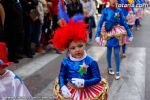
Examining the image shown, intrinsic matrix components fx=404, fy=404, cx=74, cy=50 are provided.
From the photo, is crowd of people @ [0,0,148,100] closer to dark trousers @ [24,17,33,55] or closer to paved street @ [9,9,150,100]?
dark trousers @ [24,17,33,55]

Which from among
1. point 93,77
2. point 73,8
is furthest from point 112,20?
point 73,8

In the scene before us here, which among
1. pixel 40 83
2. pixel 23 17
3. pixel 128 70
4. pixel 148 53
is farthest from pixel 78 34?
pixel 148 53

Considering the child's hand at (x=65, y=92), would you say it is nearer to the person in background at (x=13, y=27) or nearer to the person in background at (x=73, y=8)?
the person in background at (x=13, y=27)

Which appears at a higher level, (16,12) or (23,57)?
(16,12)

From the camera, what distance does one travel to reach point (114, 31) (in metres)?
8.25

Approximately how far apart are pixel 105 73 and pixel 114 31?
0.96 m

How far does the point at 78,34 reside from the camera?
4.31 meters

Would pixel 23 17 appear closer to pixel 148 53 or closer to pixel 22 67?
pixel 22 67

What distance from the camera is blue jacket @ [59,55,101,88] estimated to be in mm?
4422

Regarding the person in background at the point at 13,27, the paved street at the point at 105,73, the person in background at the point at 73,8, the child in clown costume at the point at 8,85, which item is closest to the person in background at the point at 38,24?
the paved street at the point at 105,73

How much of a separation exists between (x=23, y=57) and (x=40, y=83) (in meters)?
2.65

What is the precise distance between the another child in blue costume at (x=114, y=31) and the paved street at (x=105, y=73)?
509 mm

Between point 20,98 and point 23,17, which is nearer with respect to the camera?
point 20,98

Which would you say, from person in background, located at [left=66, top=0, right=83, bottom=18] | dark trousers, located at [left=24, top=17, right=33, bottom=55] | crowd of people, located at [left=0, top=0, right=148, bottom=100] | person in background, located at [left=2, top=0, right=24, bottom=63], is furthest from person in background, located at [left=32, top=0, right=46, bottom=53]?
person in background, located at [left=66, top=0, right=83, bottom=18]
